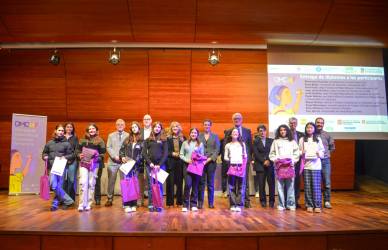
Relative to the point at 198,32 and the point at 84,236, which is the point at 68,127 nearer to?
the point at 84,236

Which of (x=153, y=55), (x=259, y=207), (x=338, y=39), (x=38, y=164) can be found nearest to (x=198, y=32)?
(x=153, y=55)

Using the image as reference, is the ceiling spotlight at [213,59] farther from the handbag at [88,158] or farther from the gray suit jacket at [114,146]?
the handbag at [88,158]

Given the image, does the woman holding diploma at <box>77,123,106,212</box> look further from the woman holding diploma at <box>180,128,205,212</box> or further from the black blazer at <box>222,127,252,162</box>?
the black blazer at <box>222,127,252,162</box>

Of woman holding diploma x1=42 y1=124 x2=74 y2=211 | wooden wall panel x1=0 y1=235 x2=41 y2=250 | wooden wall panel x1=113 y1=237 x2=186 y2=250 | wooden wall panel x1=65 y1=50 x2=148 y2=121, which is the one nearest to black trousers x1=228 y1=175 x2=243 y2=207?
wooden wall panel x1=113 y1=237 x2=186 y2=250

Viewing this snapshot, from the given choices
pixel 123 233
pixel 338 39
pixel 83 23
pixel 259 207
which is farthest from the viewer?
pixel 338 39

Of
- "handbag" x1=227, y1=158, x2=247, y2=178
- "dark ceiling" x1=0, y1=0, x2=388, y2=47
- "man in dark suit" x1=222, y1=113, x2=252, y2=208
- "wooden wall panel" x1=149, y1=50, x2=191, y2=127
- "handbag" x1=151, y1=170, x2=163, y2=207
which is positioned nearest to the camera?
"handbag" x1=151, y1=170, x2=163, y2=207

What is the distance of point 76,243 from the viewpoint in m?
3.69

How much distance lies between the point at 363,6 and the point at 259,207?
398 centimetres

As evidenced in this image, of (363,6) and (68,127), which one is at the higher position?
(363,6)

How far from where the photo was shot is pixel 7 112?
813cm

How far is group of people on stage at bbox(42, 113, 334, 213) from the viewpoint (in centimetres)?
531

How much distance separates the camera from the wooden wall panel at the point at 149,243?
368 centimetres

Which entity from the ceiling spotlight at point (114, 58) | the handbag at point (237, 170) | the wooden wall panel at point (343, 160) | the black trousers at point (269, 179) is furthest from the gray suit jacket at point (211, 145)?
the wooden wall panel at point (343, 160)

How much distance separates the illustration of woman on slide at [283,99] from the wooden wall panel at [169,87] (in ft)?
6.69
